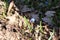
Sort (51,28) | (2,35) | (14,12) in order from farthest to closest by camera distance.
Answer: (14,12), (51,28), (2,35)

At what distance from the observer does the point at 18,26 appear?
99.0 inches

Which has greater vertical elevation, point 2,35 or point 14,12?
point 14,12

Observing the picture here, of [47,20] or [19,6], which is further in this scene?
[19,6]

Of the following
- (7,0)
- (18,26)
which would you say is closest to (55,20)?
(18,26)

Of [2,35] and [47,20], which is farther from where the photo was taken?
[47,20]

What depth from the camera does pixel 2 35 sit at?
237 cm

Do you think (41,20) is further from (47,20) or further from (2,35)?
(2,35)

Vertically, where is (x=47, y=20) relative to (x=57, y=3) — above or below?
below

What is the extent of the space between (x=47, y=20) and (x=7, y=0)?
629mm

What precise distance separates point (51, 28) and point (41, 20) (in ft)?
0.56

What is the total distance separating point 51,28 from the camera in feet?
8.38

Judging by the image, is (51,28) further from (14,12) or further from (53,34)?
(14,12)

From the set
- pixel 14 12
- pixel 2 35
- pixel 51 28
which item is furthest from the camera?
pixel 14 12

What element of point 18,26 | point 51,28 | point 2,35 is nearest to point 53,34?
point 51,28
